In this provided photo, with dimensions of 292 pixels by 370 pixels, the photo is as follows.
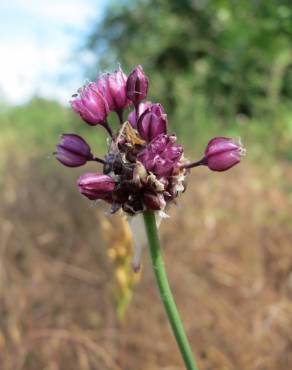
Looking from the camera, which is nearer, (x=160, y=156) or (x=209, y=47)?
(x=160, y=156)

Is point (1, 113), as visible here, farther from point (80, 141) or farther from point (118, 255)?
point (80, 141)

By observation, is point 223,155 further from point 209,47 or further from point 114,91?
point 209,47

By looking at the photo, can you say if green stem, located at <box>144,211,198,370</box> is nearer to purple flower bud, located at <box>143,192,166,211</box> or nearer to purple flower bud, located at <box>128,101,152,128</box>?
purple flower bud, located at <box>143,192,166,211</box>

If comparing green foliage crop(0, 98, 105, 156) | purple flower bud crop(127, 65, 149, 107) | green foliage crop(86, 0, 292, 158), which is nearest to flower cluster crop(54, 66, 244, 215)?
purple flower bud crop(127, 65, 149, 107)

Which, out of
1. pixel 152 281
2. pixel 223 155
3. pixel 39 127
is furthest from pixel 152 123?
pixel 39 127

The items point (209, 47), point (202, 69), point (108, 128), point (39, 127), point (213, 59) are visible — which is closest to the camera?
point (108, 128)

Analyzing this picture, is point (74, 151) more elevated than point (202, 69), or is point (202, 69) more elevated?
point (202, 69)

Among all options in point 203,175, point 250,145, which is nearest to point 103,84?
point 203,175
